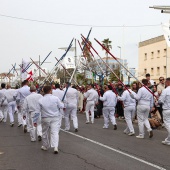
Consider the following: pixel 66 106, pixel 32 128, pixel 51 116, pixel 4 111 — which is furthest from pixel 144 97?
pixel 4 111

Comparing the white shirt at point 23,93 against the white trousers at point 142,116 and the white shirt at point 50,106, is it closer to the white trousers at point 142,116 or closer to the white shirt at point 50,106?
the white trousers at point 142,116

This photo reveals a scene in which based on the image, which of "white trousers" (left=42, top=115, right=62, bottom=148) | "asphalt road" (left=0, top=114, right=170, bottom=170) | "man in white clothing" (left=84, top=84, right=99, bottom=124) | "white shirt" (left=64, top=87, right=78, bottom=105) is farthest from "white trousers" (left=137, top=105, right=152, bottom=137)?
"man in white clothing" (left=84, top=84, right=99, bottom=124)

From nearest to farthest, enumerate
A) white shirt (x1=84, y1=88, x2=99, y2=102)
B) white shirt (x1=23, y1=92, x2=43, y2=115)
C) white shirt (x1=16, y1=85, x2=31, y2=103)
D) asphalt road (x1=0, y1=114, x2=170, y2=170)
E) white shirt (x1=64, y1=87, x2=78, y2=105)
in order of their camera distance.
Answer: asphalt road (x1=0, y1=114, x2=170, y2=170) → white shirt (x1=23, y1=92, x2=43, y2=115) → white shirt (x1=64, y1=87, x2=78, y2=105) → white shirt (x1=16, y1=85, x2=31, y2=103) → white shirt (x1=84, y1=88, x2=99, y2=102)

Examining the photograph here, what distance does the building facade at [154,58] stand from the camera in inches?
2176

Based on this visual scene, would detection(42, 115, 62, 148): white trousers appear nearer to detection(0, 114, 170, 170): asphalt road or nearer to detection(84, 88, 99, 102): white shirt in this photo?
detection(0, 114, 170, 170): asphalt road

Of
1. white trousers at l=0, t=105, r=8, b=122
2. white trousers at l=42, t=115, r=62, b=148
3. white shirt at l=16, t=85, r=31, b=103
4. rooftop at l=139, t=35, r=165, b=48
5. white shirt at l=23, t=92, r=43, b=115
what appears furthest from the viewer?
rooftop at l=139, t=35, r=165, b=48

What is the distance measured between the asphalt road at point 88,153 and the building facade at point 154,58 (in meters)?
40.9

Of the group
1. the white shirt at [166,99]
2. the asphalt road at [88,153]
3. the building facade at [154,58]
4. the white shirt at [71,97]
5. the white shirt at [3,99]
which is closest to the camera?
the asphalt road at [88,153]

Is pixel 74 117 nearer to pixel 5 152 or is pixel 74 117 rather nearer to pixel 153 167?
pixel 5 152

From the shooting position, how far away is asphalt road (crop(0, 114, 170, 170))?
843cm

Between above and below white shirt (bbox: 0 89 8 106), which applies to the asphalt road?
below

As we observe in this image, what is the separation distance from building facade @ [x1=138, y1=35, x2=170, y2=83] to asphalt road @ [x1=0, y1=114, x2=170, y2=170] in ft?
134

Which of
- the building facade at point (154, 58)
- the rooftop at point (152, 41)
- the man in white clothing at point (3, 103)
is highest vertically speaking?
the rooftop at point (152, 41)

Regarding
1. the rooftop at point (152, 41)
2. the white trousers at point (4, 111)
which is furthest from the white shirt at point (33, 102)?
the rooftop at point (152, 41)
